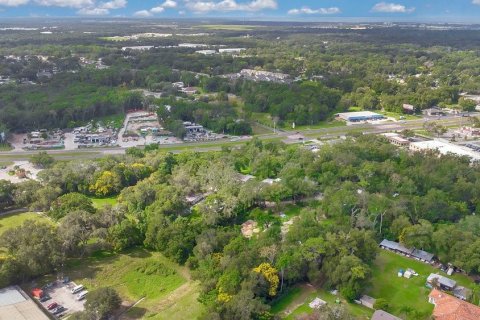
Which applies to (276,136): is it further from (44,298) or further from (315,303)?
(44,298)

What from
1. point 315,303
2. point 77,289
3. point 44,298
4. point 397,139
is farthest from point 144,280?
point 397,139

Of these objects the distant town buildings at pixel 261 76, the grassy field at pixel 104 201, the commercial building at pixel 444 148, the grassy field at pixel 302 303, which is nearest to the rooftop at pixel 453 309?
the grassy field at pixel 302 303

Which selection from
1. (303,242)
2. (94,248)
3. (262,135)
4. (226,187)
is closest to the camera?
(303,242)

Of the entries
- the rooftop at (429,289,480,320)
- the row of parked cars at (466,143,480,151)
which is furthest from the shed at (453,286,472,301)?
the row of parked cars at (466,143,480,151)

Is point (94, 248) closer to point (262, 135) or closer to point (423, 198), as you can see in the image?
point (423, 198)

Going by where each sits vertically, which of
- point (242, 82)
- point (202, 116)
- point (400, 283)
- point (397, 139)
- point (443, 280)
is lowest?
point (400, 283)

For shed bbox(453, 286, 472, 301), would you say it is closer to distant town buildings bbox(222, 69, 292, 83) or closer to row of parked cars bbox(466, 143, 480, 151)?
row of parked cars bbox(466, 143, 480, 151)

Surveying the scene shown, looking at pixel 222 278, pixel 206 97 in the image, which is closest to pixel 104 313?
pixel 222 278
